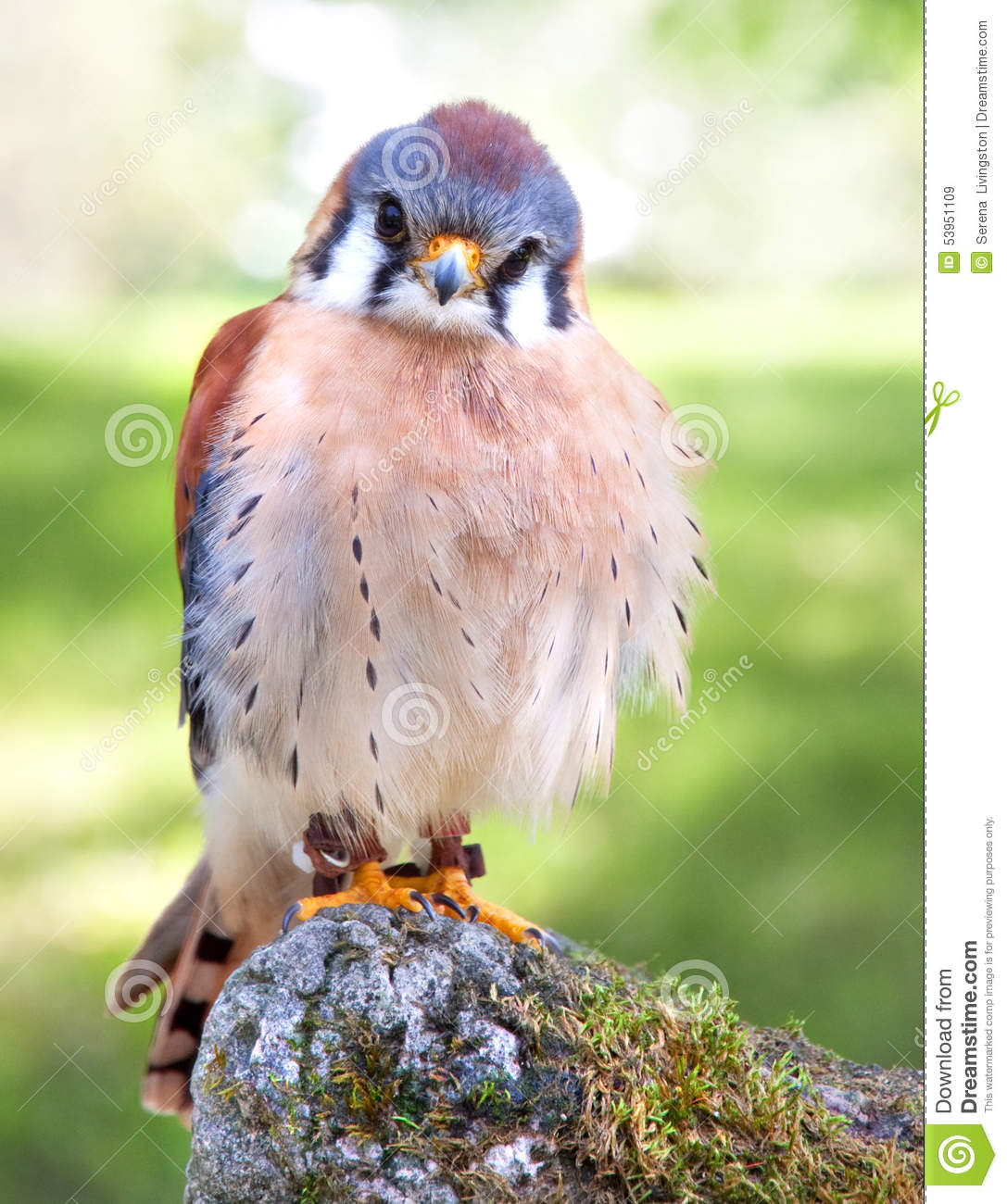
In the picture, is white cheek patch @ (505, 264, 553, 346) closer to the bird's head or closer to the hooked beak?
the bird's head

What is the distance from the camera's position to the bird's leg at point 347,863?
2.42 m

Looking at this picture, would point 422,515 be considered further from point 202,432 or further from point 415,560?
point 202,432

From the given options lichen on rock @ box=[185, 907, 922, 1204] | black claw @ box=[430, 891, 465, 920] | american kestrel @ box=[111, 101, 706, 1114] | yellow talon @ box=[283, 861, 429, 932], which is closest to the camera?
lichen on rock @ box=[185, 907, 922, 1204]

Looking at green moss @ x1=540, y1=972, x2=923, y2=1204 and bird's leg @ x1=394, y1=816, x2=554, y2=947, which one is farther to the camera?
bird's leg @ x1=394, y1=816, x2=554, y2=947

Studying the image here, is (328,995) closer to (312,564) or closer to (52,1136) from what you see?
(312,564)

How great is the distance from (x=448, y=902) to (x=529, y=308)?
126 cm

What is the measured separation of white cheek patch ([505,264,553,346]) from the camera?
7.51 feet

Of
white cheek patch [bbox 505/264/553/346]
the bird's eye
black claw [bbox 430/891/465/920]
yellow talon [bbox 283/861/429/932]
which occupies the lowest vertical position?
black claw [bbox 430/891/465/920]

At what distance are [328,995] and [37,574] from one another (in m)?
3.23

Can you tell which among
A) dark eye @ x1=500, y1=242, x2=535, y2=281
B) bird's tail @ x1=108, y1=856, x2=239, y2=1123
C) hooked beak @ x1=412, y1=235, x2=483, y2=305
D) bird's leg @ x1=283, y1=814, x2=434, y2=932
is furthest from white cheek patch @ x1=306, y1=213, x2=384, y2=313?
bird's tail @ x1=108, y1=856, x2=239, y2=1123

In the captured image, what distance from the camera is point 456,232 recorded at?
2.13 meters

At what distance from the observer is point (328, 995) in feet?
6.32
